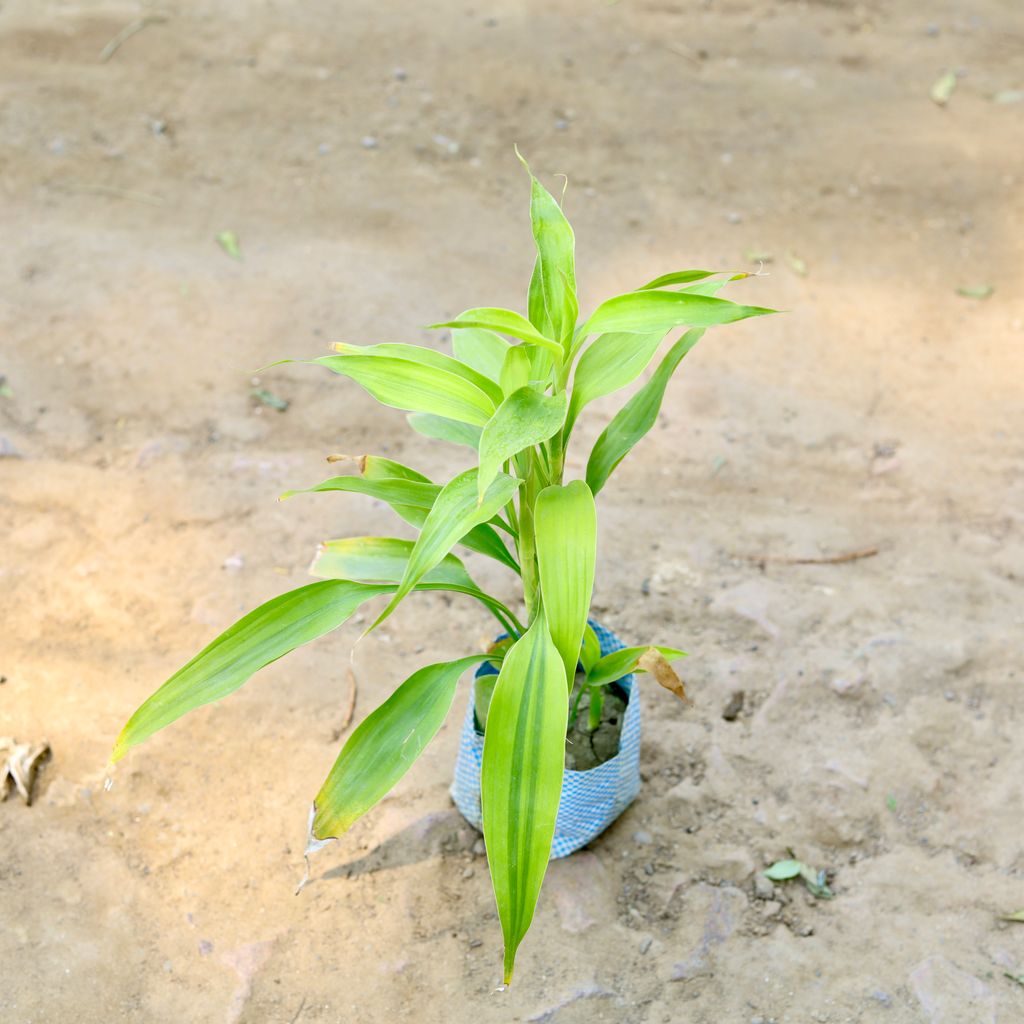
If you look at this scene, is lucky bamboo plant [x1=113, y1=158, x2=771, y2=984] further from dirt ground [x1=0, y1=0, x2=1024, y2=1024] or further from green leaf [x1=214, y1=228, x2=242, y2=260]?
green leaf [x1=214, y1=228, x2=242, y2=260]

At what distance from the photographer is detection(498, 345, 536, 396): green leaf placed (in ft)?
4.75

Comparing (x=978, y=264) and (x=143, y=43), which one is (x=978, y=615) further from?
(x=143, y=43)

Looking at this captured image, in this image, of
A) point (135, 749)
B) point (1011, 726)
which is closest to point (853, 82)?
point (1011, 726)

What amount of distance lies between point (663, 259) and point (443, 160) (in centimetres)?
80

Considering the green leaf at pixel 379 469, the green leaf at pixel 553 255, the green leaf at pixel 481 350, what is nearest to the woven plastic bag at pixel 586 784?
the green leaf at pixel 379 469

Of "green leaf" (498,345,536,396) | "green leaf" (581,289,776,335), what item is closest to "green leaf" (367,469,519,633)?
"green leaf" (498,345,536,396)

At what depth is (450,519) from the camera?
1.36 meters

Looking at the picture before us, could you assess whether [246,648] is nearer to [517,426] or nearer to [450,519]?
[450,519]

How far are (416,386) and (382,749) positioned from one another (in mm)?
482

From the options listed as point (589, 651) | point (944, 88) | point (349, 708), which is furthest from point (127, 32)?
point (589, 651)

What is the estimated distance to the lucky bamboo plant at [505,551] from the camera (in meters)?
1.34

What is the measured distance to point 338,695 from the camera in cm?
207

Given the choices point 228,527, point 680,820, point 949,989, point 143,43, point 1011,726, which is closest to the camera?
point 949,989

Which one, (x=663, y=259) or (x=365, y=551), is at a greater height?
(x=365, y=551)
